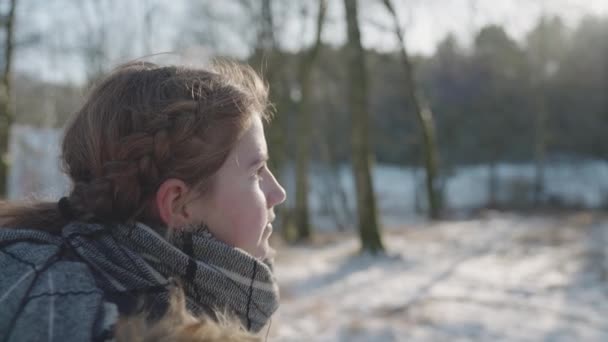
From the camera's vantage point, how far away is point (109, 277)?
3.47ft

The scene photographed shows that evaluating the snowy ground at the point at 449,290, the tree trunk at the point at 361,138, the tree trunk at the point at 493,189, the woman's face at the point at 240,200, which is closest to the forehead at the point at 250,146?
the woman's face at the point at 240,200

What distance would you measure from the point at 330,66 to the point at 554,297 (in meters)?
13.6

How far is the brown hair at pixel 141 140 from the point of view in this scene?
1.14 meters

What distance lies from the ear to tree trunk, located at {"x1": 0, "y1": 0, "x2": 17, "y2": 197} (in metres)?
11.9

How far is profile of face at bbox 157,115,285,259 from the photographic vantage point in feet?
4.03

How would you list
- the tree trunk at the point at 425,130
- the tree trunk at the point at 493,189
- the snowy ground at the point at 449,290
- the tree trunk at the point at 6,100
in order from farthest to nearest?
the tree trunk at the point at 493,189
the tree trunk at the point at 425,130
the tree trunk at the point at 6,100
the snowy ground at the point at 449,290

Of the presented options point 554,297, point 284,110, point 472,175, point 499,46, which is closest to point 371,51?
point 284,110

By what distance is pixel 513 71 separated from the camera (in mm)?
25125

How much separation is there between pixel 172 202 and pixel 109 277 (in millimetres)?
214

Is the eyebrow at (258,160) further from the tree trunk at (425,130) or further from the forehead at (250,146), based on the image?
the tree trunk at (425,130)

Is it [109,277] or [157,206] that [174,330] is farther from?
[157,206]

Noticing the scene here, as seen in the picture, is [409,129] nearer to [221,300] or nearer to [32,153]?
[32,153]

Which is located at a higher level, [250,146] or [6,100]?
[6,100]

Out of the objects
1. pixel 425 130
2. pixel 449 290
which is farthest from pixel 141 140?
pixel 425 130
